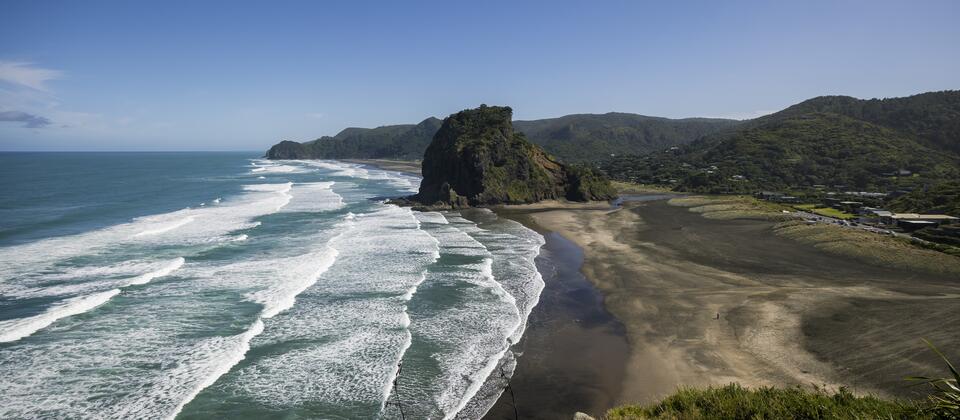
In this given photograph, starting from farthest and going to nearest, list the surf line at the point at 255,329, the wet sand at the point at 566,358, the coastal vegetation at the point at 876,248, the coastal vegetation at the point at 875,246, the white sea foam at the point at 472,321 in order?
the coastal vegetation at the point at 875,246 < the coastal vegetation at the point at 876,248 < the white sea foam at the point at 472,321 < the surf line at the point at 255,329 < the wet sand at the point at 566,358

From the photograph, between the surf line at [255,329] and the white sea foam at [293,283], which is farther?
the white sea foam at [293,283]

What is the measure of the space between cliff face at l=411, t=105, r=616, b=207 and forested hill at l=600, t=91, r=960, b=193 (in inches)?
1251

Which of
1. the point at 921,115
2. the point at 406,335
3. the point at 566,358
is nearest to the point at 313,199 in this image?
the point at 406,335

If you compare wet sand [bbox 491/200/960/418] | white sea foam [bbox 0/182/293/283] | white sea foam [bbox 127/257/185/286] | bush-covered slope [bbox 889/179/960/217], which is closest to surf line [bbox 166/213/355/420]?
white sea foam [bbox 127/257/185/286]

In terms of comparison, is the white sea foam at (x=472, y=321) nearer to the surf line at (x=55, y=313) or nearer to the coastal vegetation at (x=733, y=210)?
the surf line at (x=55, y=313)

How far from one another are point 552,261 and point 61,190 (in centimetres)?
8154

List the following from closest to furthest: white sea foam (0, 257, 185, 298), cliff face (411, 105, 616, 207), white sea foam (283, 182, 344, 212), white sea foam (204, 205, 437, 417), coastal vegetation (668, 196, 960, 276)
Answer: white sea foam (204, 205, 437, 417), white sea foam (0, 257, 185, 298), coastal vegetation (668, 196, 960, 276), white sea foam (283, 182, 344, 212), cliff face (411, 105, 616, 207)

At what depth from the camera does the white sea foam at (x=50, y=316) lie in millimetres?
21656

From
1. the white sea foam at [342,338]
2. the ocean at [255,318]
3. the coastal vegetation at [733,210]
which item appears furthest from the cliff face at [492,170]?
the white sea foam at [342,338]

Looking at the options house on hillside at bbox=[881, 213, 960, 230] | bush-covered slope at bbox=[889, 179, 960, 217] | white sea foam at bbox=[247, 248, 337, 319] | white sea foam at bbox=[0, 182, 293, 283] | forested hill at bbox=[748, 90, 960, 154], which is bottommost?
white sea foam at bbox=[247, 248, 337, 319]

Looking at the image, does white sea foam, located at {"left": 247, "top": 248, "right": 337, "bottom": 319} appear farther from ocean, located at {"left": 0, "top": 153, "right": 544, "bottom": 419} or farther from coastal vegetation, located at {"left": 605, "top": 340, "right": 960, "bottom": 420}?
coastal vegetation, located at {"left": 605, "top": 340, "right": 960, "bottom": 420}

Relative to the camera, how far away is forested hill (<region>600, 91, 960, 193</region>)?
9262cm

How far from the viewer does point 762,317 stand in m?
24.3

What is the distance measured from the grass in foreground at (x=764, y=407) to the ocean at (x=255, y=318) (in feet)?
20.0
